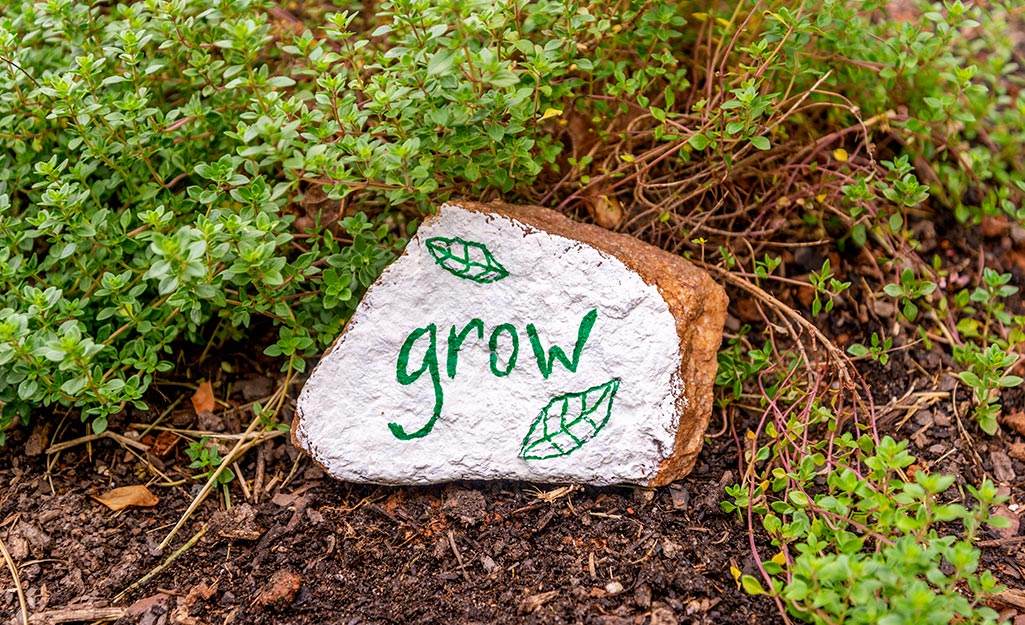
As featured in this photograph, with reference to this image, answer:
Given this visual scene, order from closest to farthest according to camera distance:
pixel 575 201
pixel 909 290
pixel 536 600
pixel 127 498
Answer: pixel 536 600 → pixel 127 498 → pixel 909 290 → pixel 575 201

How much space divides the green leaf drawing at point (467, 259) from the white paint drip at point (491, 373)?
0.01 m

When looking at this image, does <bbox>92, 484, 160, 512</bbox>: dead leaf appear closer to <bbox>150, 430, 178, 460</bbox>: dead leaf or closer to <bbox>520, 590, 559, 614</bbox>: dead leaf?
<bbox>150, 430, 178, 460</bbox>: dead leaf

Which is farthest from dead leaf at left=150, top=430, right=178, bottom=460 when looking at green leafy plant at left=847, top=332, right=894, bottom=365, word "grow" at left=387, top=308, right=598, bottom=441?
green leafy plant at left=847, top=332, right=894, bottom=365

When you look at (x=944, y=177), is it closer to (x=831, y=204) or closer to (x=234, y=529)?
(x=831, y=204)

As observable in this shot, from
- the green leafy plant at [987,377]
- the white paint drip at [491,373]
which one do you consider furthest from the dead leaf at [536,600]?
the green leafy plant at [987,377]

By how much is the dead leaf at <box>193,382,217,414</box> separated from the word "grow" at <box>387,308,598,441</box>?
1.93ft

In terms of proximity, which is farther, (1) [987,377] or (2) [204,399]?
(2) [204,399]

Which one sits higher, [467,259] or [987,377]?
[467,259]

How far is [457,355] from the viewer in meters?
2.22

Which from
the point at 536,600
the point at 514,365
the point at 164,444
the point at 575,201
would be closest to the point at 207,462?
the point at 164,444

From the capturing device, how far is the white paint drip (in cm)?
215

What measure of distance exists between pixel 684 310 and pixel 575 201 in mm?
590

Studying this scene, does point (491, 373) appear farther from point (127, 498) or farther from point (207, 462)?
point (127, 498)

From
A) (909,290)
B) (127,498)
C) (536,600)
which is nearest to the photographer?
(536,600)
